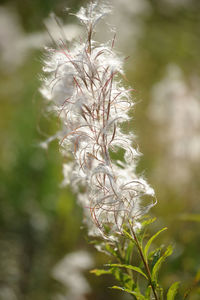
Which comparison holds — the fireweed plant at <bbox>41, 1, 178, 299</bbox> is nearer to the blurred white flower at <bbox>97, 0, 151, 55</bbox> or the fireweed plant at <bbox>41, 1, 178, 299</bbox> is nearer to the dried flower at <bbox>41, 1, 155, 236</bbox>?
the dried flower at <bbox>41, 1, 155, 236</bbox>

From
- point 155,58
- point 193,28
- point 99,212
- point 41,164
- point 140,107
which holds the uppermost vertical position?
point 193,28

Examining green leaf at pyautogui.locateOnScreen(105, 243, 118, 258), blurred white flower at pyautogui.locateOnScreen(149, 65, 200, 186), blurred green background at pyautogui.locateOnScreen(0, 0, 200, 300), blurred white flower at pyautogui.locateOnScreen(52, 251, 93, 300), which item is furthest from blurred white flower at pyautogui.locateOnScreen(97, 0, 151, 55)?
green leaf at pyautogui.locateOnScreen(105, 243, 118, 258)

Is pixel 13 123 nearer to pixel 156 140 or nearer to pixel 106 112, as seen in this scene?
pixel 156 140

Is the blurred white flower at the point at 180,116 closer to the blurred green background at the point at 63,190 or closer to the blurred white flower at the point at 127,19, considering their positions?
the blurred green background at the point at 63,190

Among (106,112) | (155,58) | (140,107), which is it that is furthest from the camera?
(155,58)

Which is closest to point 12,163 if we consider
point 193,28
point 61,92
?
point 61,92

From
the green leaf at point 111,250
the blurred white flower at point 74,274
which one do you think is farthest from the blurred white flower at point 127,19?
the green leaf at point 111,250

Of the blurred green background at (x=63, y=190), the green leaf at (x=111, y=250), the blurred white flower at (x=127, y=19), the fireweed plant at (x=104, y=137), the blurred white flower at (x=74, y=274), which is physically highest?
the blurred white flower at (x=127, y=19)
